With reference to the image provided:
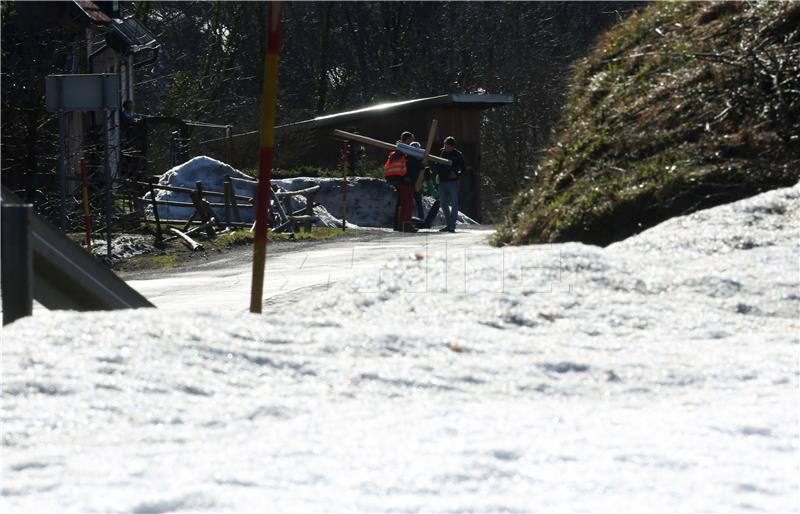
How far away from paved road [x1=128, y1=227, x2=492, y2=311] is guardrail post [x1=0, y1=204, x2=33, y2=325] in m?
2.50

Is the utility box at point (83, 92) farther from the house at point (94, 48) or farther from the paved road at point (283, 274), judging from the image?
the house at point (94, 48)

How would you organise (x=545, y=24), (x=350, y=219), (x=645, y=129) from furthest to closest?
(x=545, y=24) < (x=350, y=219) < (x=645, y=129)

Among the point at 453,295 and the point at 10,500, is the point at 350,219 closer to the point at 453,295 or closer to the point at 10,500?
the point at 453,295

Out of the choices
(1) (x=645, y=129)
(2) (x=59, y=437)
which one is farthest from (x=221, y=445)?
(1) (x=645, y=129)

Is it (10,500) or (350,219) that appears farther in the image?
(350,219)

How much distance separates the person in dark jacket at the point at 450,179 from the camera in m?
23.8

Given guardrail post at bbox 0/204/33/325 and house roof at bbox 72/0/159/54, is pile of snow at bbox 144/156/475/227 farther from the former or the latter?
guardrail post at bbox 0/204/33/325

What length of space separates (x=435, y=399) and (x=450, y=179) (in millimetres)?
19144

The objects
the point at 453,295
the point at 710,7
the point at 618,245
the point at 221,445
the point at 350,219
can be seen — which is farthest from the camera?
the point at 350,219

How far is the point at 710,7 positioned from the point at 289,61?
125 ft

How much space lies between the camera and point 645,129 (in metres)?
12.4

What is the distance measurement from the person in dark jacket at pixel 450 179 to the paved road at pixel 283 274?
3546 millimetres

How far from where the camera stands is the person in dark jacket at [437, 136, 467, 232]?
936 inches

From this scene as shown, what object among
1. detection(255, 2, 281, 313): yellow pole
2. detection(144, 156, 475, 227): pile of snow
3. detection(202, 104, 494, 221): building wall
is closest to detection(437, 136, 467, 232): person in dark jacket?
detection(144, 156, 475, 227): pile of snow
